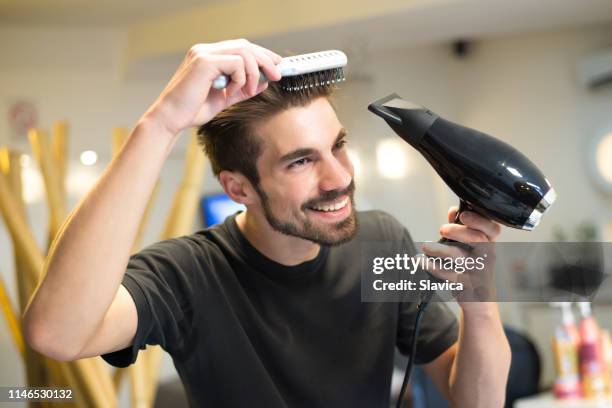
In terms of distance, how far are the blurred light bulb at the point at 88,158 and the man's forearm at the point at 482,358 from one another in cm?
262

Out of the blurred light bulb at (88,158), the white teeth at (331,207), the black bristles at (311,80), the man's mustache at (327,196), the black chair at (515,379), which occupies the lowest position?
the black chair at (515,379)

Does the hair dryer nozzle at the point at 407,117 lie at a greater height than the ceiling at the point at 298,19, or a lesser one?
lesser

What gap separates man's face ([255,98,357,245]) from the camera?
0.85 meters

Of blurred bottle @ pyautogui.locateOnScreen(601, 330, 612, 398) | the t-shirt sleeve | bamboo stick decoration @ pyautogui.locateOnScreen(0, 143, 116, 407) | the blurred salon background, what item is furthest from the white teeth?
the blurred salon background

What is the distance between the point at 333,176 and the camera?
839mm

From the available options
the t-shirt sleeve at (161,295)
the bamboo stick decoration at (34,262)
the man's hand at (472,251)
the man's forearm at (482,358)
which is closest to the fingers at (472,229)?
the man's hand at (472,251)

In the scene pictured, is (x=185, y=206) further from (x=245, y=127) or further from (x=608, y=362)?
(x=608, y=362)

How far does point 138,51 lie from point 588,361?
2.31 m

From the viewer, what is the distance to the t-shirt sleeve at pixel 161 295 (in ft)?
2.77

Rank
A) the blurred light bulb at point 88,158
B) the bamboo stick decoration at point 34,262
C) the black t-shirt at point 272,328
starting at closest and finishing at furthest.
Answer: the black t-shirt at point 272,328 → the bamboo stick decoration at point 34,262 → the blurred light bulb at point 88,158

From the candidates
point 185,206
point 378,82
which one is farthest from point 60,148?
point 378,82

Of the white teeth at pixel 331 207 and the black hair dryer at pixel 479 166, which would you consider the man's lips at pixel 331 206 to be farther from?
the black hair dryer at pixel 479 166

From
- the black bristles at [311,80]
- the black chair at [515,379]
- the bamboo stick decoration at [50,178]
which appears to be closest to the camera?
the black bristles at [311,80]

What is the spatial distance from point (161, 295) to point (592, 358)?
54.6 inches
